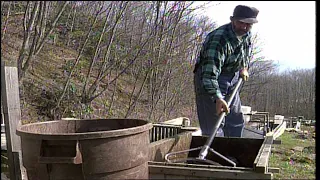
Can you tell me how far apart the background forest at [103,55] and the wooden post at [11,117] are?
1403 millimetres

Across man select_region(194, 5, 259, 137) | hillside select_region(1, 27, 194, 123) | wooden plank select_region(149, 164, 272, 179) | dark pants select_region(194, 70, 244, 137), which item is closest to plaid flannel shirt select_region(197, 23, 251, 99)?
man select_region(194, 5, 259, 137)

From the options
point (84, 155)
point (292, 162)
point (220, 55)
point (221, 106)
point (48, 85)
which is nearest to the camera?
point (84, 155)

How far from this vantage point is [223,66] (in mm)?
2943

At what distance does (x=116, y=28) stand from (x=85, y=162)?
466 centimetres

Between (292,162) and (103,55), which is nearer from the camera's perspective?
(292,162)

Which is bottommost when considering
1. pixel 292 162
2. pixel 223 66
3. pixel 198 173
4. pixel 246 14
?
pixel 292 162

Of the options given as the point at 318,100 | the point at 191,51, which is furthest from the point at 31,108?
the point at 318,100

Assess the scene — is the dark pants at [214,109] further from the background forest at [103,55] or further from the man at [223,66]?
the background forest at [103,55]

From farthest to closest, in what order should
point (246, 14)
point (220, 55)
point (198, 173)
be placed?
point (246, 14) → point (220, 55) → point (198, 173)

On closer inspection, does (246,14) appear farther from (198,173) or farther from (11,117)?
(11,117)

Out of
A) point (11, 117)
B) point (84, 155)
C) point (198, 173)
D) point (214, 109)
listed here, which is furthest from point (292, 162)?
point (84, 155)

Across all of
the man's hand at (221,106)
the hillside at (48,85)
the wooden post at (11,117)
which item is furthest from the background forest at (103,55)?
the man's hand at (221,106)

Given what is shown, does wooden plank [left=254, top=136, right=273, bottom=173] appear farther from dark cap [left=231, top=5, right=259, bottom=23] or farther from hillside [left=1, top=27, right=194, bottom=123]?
hillside [left=1, top=27, right=194, bottom=123]

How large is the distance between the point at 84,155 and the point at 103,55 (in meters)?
5.19
